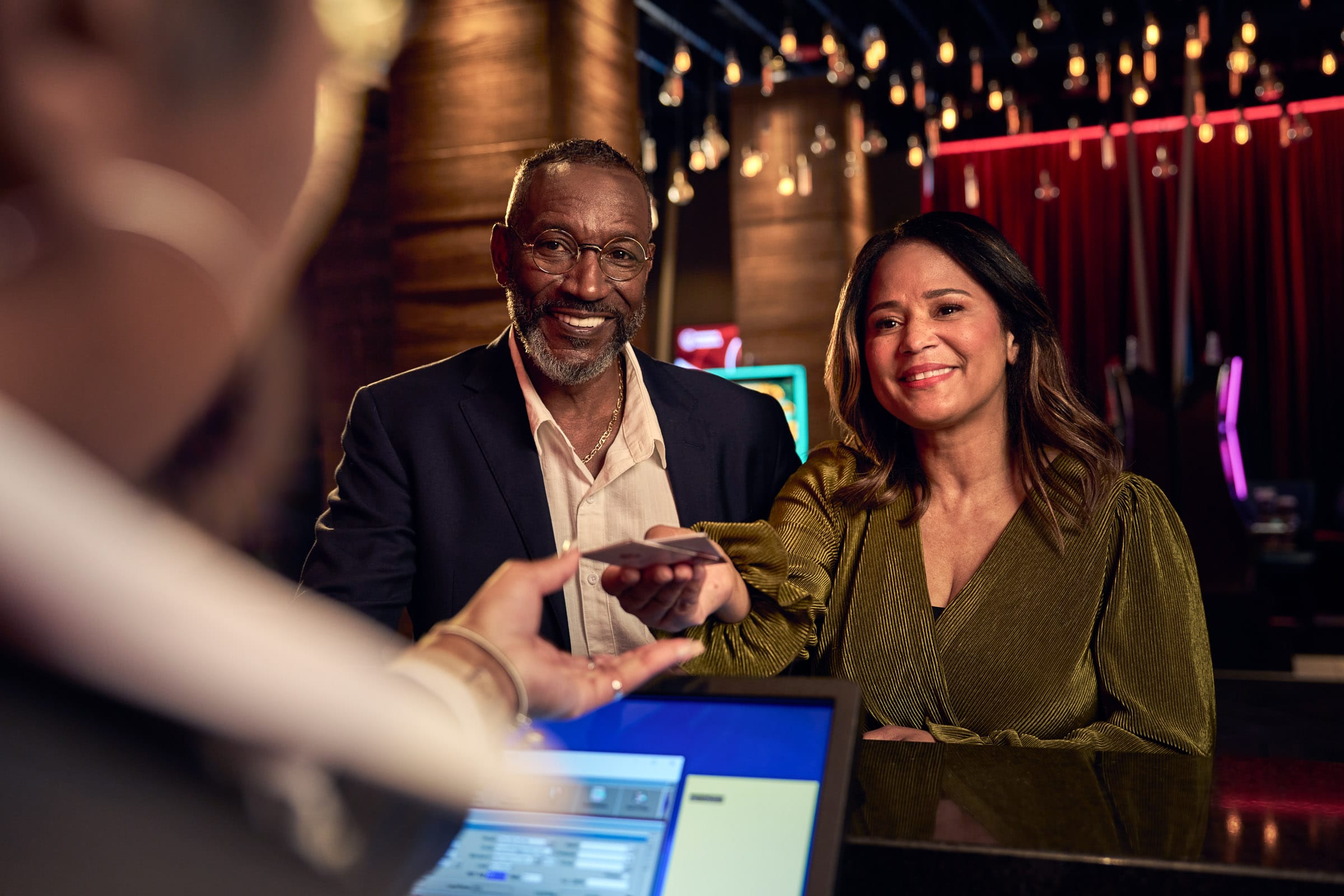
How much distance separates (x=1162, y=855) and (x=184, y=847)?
801 mm

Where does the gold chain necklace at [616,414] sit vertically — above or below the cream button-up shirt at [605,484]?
above

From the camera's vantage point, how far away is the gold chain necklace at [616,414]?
86.6 inches

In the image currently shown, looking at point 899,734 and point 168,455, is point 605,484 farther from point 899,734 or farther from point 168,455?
point 168,455

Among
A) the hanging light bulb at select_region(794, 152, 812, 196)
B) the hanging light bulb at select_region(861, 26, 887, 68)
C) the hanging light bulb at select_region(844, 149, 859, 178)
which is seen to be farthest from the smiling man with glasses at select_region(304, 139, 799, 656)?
the hanging light bulb at select_region(844, 149, 859, 178)

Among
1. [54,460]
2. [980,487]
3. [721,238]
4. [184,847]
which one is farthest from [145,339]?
[721,238]

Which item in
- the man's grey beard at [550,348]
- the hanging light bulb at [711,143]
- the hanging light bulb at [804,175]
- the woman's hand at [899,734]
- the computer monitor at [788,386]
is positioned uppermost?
the hanging light bulb at [804,175]

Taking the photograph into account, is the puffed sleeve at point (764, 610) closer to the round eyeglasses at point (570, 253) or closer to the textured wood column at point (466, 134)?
the round eyeglasses at point (570, 253)

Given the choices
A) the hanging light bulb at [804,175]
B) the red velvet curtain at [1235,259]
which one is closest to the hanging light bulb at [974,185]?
the red velvet curtain at [1235,259]

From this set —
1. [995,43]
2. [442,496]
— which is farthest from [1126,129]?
[442,496]

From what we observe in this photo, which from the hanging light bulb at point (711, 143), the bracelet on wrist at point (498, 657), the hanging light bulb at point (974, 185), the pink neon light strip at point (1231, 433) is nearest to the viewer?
the bracelet on wrist at point (498, 657)

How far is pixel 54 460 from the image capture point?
0.94ft

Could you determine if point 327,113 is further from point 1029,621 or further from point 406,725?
point 1029,621

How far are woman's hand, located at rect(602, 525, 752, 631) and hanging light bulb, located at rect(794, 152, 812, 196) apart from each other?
7942 mm

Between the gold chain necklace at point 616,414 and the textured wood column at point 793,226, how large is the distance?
26.4 ft
